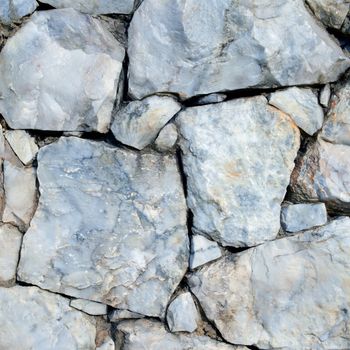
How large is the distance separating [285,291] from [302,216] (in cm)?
24

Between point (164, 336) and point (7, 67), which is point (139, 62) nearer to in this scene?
point (7, 67)

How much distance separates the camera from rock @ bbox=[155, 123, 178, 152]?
1.61 m

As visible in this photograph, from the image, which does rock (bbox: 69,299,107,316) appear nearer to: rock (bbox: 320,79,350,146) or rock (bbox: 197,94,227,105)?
rock (bbox: 197,94,227,105)

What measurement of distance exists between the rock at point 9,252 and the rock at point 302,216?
83cm

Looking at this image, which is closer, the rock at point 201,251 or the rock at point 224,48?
the rock at point 224,48

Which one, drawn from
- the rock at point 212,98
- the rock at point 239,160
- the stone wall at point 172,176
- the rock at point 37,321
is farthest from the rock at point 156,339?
the rock at point 212,98

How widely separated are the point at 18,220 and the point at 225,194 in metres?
0.64

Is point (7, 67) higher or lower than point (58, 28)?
lower

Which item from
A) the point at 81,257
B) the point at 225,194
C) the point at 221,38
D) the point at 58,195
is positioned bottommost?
the point at 81,257

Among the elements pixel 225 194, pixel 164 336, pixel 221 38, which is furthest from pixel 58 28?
pixel 164 336

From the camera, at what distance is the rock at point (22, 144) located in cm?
161

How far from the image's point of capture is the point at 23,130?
161cm

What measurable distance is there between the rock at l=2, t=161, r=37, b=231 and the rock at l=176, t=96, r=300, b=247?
0.49m

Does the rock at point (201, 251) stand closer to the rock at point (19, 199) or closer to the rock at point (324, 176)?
the rock at point (324, 176)
